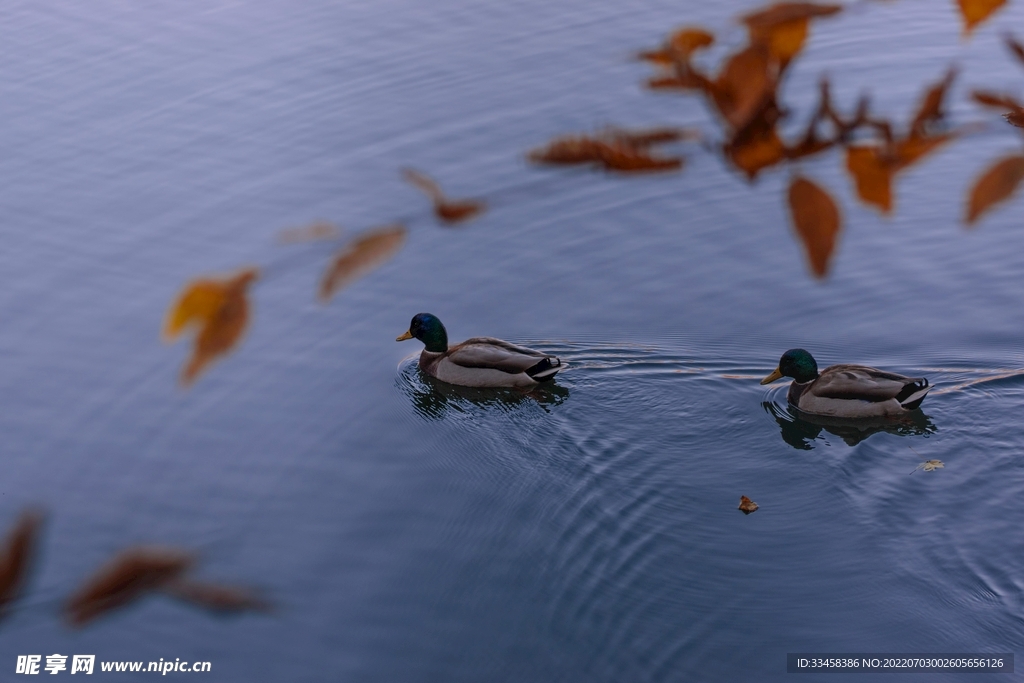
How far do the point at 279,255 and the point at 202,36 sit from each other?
19.5 feet

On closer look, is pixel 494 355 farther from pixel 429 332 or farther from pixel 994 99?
pixel 994 99

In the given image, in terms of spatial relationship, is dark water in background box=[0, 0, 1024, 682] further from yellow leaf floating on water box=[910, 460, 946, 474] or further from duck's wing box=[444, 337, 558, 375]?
duck's wing box=[444, 337, 558, 375]

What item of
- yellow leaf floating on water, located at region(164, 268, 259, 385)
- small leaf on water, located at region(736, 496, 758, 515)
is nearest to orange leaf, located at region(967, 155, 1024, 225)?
yellow leaf floating on water, located at region(164, 268, 259, 385)

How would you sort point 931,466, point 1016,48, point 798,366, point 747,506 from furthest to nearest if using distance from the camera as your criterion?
point 798,366
point 931,466
point 747,506
point 1016,48

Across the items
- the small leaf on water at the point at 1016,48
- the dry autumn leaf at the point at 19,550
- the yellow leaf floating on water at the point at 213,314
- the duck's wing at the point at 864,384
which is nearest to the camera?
the dry autumn leaf at the point at 19,550

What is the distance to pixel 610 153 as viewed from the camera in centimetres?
158

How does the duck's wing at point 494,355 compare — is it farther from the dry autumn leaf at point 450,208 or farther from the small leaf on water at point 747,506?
the dry autumn leaf at point 450,208

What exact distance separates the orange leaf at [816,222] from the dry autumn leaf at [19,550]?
3.51ft

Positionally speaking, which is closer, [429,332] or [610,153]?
[610,153]

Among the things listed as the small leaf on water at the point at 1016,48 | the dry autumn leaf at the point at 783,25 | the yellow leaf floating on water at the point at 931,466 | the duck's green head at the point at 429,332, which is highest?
the dry autumn leaf at the point at 783,25

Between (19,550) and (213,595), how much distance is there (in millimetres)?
350

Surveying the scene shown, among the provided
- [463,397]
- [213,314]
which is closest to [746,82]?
[213,314]

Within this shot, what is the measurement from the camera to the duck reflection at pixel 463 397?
28.1 feet

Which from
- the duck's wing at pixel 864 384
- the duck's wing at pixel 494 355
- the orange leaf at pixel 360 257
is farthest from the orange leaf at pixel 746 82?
the duck's wing at pixel 494 355
